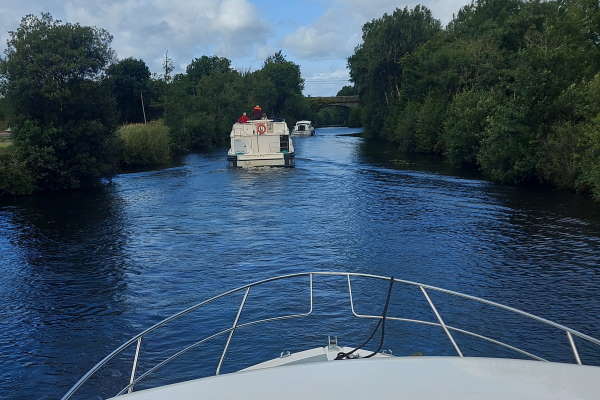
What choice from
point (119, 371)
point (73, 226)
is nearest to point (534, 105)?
point (73, 226)

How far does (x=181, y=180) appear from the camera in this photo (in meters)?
30.5

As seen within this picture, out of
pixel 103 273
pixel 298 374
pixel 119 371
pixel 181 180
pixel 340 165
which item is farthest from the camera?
pixel 340 165

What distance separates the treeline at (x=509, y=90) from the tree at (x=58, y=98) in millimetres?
19398

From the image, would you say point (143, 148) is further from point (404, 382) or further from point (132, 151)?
point (404, 382)

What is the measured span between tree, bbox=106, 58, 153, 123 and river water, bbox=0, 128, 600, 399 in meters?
39.6

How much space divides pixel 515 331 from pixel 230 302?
5.47m

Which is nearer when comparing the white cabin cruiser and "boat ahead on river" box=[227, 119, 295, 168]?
"boat ahead on river" box=[227, 119, 295, 168]

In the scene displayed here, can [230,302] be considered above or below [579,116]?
below

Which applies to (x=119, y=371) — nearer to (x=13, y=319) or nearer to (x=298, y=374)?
(x=13, y=319)

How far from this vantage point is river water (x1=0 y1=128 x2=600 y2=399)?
31.7 feet

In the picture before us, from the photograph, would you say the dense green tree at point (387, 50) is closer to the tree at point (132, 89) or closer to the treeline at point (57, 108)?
the tree at point (132, 89)

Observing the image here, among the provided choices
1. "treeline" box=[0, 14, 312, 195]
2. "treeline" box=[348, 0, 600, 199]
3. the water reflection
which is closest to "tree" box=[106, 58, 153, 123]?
"treeline" box=[348, 0, 600, 199]

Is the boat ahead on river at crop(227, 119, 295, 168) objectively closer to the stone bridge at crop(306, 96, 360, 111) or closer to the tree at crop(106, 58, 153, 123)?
the tree at crop(106, 58, 153, 123)

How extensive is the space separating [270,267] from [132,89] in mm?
55261
